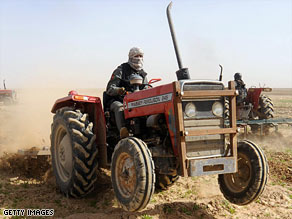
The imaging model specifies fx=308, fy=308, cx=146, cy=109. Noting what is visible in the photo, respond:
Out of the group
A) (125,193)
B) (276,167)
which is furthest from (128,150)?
(276,167)

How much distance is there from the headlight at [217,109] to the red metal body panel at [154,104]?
1.88 feet

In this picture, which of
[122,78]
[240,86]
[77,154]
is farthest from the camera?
[240,86]

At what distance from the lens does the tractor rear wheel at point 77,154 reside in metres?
4.34

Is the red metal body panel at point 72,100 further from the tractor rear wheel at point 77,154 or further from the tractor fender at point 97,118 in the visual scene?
A: the tractor rear wheel at point 77,154

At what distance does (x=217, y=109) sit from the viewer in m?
3.84

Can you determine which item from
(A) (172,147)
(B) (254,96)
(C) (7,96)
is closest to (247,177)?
(A) (172,147)

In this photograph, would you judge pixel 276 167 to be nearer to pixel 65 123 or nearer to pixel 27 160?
pixel 65 123

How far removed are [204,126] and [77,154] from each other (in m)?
1.82

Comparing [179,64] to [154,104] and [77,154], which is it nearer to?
[154,104]

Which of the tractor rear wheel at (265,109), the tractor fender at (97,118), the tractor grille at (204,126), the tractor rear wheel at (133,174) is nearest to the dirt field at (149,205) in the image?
the tractor rear wheel at (133,174)

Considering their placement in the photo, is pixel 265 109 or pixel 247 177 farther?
pixel 265 109

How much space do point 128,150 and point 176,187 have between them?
1.89 m

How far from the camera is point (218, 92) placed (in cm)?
375

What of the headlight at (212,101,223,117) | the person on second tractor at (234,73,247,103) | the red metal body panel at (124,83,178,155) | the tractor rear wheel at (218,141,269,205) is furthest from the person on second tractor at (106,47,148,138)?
the person on second tractor at (234,73,247,103)
